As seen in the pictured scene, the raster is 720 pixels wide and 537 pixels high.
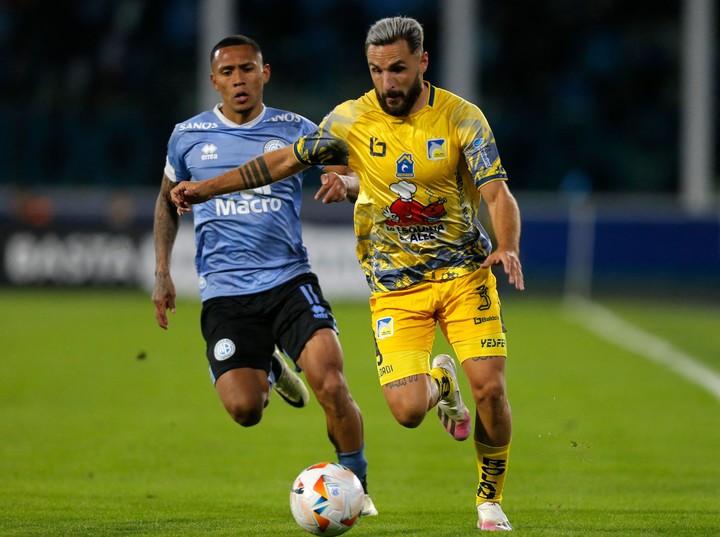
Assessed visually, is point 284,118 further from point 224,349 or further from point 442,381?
point 442,381

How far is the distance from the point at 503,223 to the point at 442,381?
1214 millimetres

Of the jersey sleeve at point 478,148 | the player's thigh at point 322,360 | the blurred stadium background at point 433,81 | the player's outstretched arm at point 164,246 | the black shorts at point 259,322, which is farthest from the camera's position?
A: the blurred stadium background at point 433,81

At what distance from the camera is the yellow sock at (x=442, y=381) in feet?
23.5

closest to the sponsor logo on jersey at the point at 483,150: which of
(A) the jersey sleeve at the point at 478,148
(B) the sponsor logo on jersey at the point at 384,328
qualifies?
(A) the jersey sleeve at the point at 478,148

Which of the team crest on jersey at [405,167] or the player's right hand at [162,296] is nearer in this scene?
the team crest on jersey at [405,167]

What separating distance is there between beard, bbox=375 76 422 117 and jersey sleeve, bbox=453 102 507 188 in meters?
0.22

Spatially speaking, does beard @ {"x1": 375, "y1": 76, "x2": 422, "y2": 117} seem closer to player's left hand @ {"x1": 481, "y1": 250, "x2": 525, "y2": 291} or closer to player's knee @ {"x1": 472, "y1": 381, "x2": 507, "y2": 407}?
player's left hand @ {"x1": 481, "y1": 250, "x2": 525, "y2": 291}

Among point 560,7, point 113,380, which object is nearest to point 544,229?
point 560,7

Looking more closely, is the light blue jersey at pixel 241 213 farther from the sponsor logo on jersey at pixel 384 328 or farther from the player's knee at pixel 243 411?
the sponsor logo on jersey at pixel 384 328

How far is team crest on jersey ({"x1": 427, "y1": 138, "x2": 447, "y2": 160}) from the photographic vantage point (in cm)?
659

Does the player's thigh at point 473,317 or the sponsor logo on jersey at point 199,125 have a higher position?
the sponsor logo on jersey at point 199,125

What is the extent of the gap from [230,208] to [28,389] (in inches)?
237

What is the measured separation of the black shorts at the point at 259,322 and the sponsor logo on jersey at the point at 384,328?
0.51m

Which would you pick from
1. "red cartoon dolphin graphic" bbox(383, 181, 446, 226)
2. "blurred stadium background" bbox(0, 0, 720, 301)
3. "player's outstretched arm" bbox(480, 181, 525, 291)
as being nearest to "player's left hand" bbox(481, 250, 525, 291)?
"player's outstretched arm" bbox(480, 181, 525, 291)
